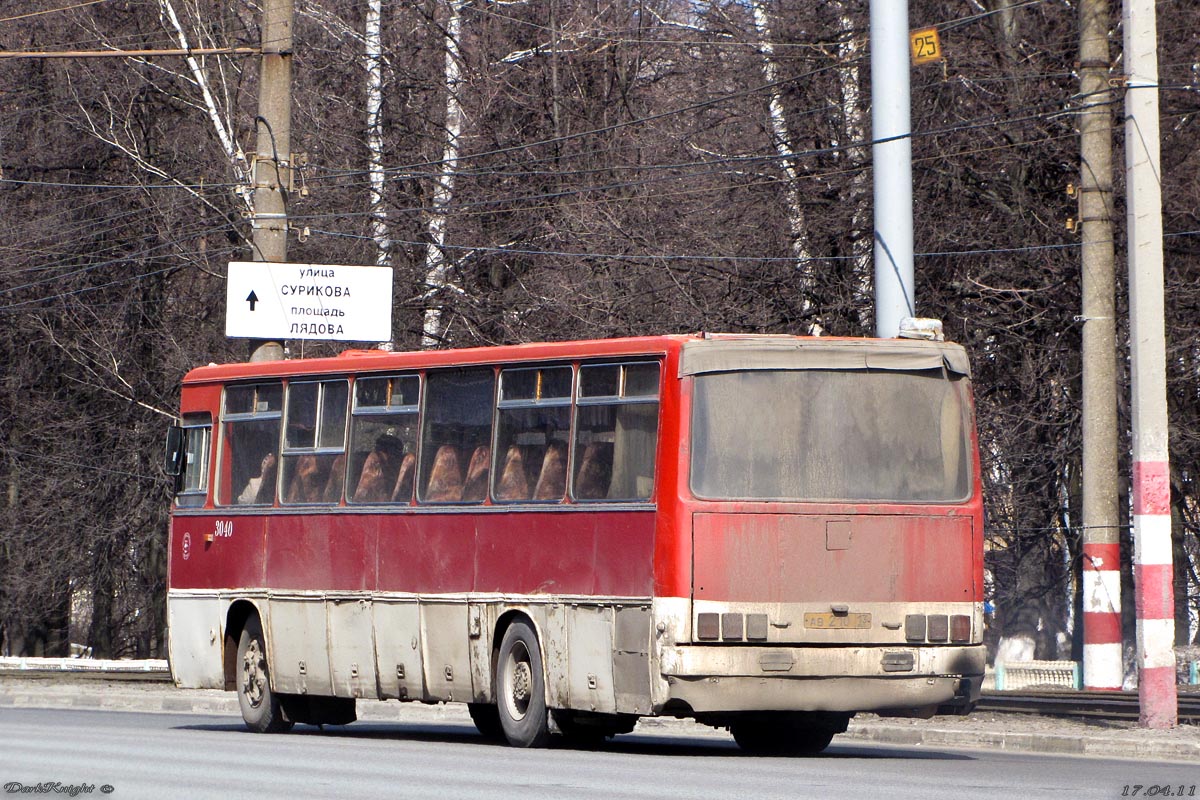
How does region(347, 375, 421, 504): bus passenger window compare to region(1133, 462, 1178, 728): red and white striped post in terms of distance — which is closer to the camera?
region(347, 375, 421, 504): bus passenger window

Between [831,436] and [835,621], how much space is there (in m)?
1.24

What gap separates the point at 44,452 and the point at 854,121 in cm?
1705

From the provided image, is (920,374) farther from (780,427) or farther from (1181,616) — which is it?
(1181,616)

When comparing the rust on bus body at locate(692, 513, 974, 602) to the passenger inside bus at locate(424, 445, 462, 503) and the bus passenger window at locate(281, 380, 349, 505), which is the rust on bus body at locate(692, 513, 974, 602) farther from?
the bus passenger window at locate(281, 380, 349, 505)

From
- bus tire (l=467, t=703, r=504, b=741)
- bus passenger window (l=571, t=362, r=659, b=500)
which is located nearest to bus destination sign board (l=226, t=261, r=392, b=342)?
bus tire (l=467, t=703, r=504, b=741)

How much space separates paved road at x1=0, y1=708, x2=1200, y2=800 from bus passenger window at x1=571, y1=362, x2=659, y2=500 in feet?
5.87

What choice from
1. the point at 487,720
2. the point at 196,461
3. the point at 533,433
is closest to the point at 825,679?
the point at 533,433

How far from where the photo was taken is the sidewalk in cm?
1552

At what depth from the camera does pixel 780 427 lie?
14.5 metres

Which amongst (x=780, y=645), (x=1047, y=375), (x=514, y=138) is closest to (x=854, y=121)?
(x=1047, y=375)

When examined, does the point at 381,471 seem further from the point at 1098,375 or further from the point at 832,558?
the point at 1098,375

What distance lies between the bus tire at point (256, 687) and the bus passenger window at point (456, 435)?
108 inches

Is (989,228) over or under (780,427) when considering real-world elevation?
over

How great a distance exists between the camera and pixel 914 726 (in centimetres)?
1734
